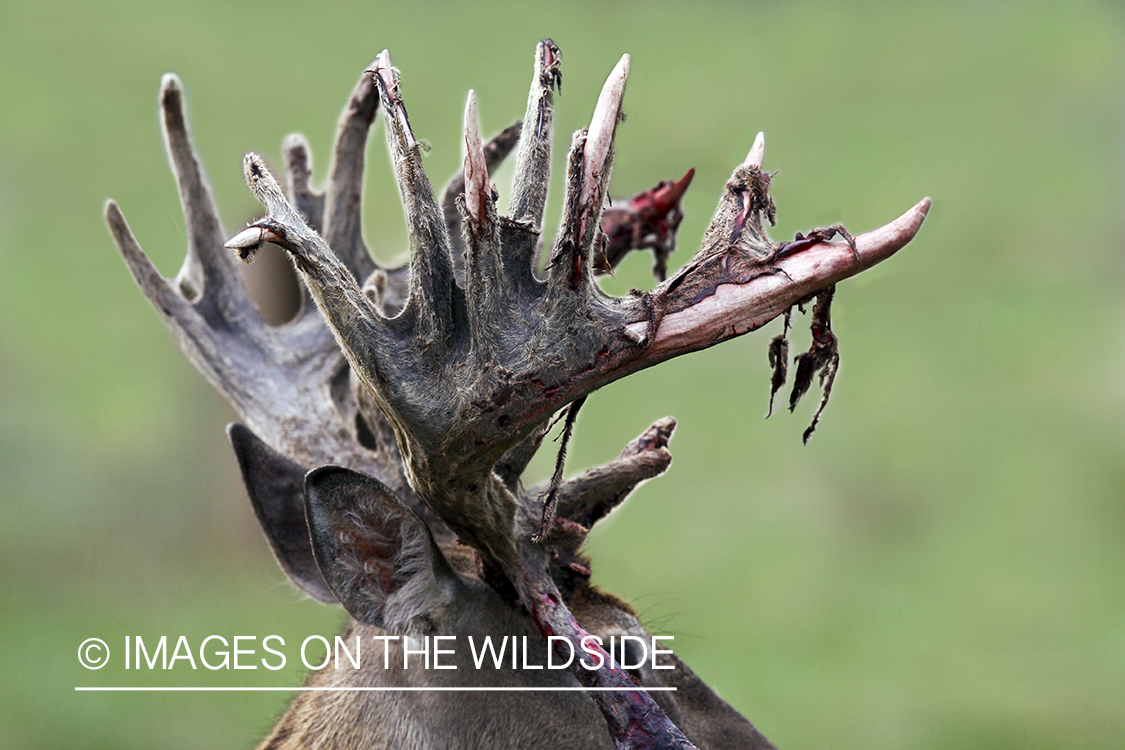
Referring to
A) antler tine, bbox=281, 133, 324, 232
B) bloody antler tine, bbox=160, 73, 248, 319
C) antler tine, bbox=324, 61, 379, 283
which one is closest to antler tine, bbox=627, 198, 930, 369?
antler tine, bbox=324, 61, 379, 283

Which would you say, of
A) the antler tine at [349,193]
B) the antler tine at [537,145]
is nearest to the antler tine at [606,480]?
the antler tine at [537,145]

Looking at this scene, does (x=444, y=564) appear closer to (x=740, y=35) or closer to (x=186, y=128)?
(x=186, y=128)

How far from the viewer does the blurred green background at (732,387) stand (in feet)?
22.2

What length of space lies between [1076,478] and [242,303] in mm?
7979

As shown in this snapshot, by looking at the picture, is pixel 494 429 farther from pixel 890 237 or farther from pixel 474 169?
pixel 890 237

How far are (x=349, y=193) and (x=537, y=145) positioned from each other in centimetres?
140

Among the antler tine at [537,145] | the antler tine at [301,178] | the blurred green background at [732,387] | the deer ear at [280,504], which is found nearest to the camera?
the antler tine at [537,145]

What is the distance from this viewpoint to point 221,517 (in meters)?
8.20

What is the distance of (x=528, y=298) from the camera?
2057 millimetres

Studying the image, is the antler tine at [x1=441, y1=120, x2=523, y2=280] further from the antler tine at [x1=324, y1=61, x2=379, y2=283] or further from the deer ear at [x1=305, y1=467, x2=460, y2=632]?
the deer ear at [x1=305, y1=467, x2=460, y2=632]

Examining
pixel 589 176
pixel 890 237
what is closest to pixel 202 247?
pixel 589 176

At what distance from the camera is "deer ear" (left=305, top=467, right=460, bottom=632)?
7.46 feet

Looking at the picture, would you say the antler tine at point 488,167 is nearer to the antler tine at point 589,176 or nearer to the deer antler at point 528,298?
the deer antler at point 528,298

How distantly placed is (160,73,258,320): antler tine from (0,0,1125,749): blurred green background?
2.34m
